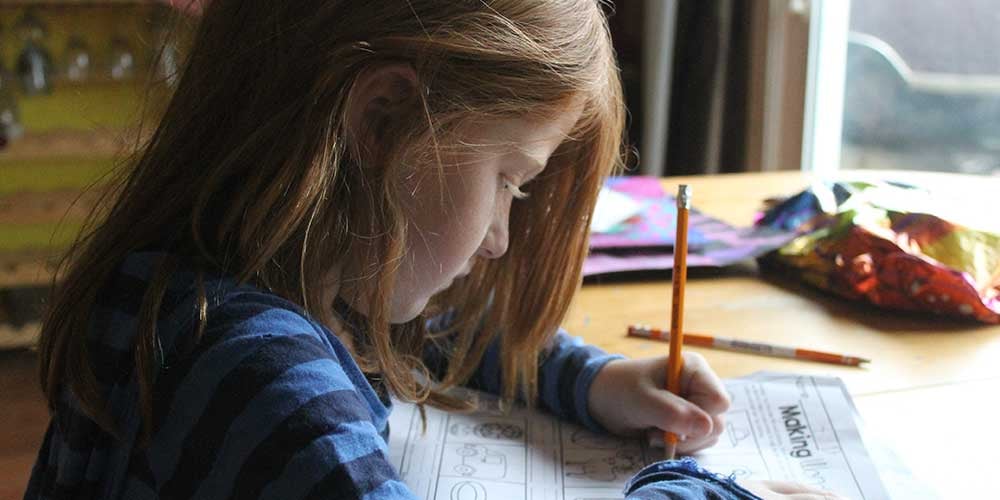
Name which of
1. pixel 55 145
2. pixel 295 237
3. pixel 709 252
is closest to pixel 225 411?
pixel 295 237

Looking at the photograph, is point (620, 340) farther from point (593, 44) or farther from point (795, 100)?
point (795, 100)

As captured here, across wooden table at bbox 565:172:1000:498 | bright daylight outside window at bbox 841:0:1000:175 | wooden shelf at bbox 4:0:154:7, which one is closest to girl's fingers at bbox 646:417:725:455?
wooden table at bbox 565:172:1000:498

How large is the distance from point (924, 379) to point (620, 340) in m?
0.25

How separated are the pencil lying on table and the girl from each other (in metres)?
0.15

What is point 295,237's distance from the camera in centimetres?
62

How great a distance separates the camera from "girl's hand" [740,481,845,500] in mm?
621

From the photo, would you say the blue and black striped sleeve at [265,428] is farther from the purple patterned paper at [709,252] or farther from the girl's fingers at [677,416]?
the purple patterned paper at [709,252]

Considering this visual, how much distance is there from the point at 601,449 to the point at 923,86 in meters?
1.63

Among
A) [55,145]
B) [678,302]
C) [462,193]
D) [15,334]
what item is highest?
[462,193]

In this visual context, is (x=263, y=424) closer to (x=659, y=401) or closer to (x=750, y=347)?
(x=659, y=401)

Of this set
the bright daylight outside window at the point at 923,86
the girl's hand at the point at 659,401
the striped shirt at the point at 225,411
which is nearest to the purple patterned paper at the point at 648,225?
the girl's hand at the point at 659,401

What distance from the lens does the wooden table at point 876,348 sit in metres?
0.70

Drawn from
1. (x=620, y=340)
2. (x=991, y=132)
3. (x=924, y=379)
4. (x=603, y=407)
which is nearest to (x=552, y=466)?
(x=603, y=407)

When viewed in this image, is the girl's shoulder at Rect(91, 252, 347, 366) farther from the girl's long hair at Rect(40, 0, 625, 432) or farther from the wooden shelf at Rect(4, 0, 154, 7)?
the wooden shelf at Rect(4, 0, 154, 7)
